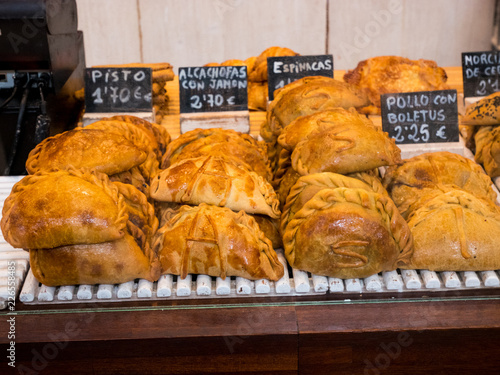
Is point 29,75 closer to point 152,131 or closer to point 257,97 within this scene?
point 152,131

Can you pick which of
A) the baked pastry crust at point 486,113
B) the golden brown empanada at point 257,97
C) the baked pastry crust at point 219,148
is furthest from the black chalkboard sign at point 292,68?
the baked pastry crust at point 486,113

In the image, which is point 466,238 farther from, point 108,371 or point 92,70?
point 92,70

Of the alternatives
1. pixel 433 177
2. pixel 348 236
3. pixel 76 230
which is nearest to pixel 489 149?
pixel 433 177

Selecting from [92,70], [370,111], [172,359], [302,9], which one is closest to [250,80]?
[370,111]

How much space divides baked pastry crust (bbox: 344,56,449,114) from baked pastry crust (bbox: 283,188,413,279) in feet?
4.89

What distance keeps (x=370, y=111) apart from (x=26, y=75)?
1.83 meters

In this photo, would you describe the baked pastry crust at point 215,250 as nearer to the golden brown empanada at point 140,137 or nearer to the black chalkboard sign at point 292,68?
the golden brown empanada at point 140,137

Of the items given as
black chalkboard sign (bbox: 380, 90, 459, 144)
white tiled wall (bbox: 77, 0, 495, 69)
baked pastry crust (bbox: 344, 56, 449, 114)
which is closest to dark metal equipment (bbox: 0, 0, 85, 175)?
black chalkboard sign (bbox: 380, 90, 459, 144)

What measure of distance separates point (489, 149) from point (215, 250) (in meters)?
1.43

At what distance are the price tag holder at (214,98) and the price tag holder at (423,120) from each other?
0.76 metres

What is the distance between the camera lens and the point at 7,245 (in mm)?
2066

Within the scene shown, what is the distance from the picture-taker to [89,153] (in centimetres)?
214

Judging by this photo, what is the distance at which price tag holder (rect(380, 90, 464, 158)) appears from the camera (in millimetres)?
2740

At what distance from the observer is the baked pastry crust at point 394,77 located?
3379mm
